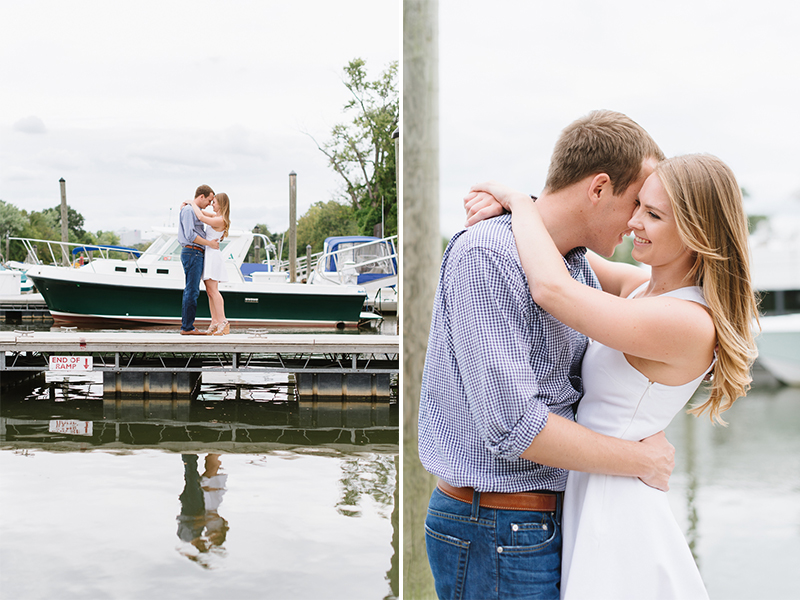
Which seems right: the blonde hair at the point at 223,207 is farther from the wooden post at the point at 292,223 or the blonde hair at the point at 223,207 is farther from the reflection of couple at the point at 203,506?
the wooden post at the point at 292,223

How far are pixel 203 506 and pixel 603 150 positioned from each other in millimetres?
3361

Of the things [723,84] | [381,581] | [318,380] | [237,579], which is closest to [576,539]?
[381,581]

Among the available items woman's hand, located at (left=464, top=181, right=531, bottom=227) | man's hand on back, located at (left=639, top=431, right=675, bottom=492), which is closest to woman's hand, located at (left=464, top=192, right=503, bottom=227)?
woman's hand, located at (left=464, top=181, right=531, bottom=227)

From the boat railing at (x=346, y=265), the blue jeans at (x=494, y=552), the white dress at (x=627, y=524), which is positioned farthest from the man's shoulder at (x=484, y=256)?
the boat railing at (x=346, y=265)

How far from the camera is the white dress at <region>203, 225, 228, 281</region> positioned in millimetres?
6164

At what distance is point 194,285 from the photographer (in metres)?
6.31

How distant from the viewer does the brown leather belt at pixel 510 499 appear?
984mm

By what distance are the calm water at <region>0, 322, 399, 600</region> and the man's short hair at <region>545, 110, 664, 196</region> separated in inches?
89.1

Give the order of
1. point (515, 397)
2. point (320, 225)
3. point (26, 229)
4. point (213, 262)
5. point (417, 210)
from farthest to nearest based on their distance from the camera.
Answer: point (320, 225) → point (26, 229) → point (213, 262) → point (417, 210) → point (515, 397)

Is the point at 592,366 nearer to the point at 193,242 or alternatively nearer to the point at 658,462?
the point at 658,462

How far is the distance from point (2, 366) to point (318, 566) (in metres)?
5.23

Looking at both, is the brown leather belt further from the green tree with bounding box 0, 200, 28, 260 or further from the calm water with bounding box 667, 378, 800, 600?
the green tree with bounding box 0, 200, 28, 260

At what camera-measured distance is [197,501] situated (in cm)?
377

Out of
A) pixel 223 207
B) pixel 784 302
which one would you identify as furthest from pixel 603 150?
pixel 784 302
